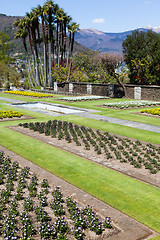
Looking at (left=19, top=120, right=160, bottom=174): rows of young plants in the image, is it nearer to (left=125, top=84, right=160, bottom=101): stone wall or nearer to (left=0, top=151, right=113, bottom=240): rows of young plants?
(left=0, top=151, right=113, bottom=240): rows of young plants

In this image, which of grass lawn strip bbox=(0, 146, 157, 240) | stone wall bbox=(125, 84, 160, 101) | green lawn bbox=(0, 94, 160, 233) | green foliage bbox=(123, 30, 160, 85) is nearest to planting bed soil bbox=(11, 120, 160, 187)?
green lawn bbox=(0, 94, 160, 233)

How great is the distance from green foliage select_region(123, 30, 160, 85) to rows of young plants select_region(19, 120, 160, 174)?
31512 millimetres

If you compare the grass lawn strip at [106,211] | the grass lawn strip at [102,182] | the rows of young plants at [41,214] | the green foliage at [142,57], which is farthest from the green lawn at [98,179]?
the green foliage at [142,57]

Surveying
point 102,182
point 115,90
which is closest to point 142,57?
point 115,90

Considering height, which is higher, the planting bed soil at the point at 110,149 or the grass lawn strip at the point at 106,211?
the planting bed soil at the point at 110,149

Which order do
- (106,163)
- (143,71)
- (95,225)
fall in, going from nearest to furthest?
(95,225) → (106,163) → (143,71)

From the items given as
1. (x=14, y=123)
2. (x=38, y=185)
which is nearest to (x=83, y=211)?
(x=38, y=185)

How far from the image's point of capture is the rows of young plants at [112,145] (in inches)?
369

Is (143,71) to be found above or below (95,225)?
above

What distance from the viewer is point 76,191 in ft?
22.0

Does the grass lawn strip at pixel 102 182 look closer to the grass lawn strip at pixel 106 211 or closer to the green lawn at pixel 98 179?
the green lawn at pixel 98 179

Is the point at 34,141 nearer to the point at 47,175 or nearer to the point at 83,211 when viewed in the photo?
the point at 47,175

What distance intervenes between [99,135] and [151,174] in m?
4.86

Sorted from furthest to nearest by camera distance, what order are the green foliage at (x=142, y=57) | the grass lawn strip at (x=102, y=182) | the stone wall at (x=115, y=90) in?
the green foliage at (x=142, y=57), the stone wall at (x=115, y=90), the grass lawn strip at (x=102, y=182)
